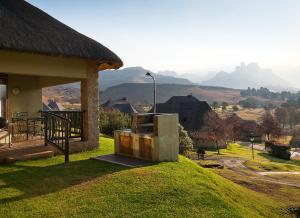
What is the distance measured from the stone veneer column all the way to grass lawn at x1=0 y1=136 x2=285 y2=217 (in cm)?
253

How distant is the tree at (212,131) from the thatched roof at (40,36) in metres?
31.7

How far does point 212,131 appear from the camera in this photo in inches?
1699

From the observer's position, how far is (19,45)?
30.2 ft

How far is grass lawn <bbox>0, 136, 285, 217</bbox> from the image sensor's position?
6.04 meters

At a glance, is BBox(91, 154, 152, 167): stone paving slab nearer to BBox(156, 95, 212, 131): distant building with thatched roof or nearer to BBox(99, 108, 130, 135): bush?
BBox(99, 108, 130, 135): bush

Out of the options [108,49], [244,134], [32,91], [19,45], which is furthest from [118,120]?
[244,134]

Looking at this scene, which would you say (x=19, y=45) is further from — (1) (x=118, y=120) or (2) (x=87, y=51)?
(1) (x=118, y=120)

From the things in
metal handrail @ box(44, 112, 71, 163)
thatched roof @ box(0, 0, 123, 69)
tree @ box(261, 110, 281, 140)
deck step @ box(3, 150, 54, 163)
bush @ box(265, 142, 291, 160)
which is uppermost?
thatched roof @ box(0, 0, 123, 69)

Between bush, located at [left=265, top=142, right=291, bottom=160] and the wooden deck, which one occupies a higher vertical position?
the wooden deck

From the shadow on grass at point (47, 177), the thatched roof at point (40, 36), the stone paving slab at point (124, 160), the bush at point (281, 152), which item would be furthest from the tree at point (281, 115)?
the shadow on grass at point (47, 177)

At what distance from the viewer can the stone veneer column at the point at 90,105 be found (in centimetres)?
1173

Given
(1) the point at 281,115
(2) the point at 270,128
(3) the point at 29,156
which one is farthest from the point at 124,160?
(1) the point at 281,115

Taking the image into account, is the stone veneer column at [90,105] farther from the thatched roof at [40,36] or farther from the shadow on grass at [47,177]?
the shadow on grass at [47,177]

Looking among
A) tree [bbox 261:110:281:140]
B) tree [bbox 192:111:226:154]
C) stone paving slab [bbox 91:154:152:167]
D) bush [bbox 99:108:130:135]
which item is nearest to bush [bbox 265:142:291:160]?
tree [bbox 192:111:226:154]
